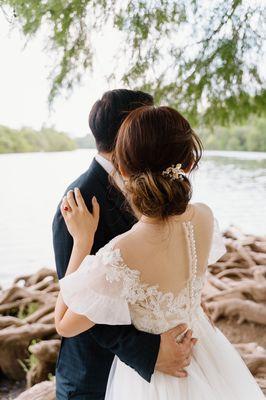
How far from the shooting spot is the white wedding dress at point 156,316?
89 cm

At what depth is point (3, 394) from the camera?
258cm

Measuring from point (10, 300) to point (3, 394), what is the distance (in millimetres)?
564

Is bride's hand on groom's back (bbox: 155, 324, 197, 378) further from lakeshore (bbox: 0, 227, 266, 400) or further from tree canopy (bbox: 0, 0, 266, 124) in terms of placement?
tree canopy (bbox: 0, 0, 266, 124)

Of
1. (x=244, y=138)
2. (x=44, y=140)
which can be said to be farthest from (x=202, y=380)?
(x=244, y=138)

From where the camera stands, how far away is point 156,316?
3.13 ft

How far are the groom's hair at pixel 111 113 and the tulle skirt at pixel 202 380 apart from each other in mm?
456

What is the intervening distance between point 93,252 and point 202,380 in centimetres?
34

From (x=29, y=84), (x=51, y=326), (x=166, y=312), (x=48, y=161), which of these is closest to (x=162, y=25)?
(x=29, y=84)

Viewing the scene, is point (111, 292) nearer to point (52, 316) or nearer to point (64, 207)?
point (64, 207)

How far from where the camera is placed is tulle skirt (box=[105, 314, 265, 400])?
98 centimetres

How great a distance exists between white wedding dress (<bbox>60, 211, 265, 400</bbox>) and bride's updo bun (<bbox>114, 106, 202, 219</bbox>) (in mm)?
96

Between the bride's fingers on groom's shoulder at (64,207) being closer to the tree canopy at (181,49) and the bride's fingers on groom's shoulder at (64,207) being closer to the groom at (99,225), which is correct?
the groom at (99,225)

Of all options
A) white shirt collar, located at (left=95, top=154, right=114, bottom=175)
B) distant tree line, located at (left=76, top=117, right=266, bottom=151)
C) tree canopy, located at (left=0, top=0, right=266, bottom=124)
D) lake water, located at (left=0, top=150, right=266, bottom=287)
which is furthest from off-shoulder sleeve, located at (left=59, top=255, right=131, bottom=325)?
distant tree line, located at (left=76, top=117, right=266, bottom=151)

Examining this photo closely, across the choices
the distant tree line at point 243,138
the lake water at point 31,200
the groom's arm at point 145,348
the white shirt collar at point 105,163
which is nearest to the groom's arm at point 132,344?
the groom's arm at point 145,348
